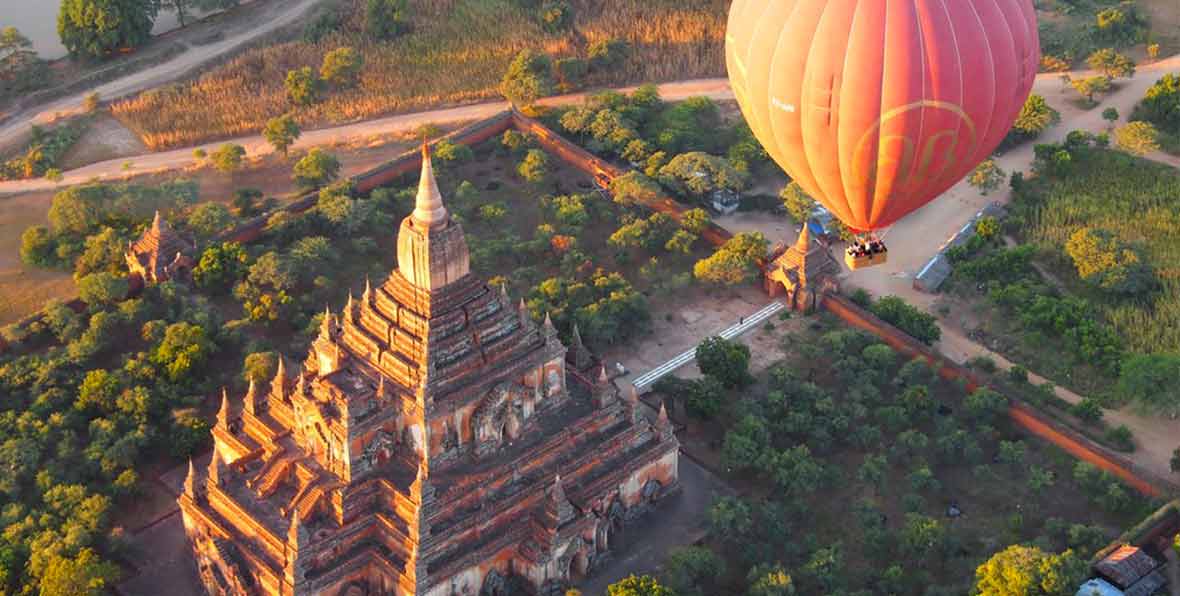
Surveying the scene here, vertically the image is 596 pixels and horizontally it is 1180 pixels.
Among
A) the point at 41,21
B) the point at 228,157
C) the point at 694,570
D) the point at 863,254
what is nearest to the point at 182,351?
the point at 228,157

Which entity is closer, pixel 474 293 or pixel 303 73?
pixel 474 293

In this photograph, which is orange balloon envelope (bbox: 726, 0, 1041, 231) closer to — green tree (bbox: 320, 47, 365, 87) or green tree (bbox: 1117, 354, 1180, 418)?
green tree (bbox: 1117, 354, 1180, 418)

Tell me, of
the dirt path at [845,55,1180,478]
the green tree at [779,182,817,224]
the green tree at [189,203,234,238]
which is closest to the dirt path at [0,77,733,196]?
the green tree at [189,203,234,238]

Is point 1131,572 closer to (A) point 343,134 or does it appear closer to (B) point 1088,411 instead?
(B) point 1088,411

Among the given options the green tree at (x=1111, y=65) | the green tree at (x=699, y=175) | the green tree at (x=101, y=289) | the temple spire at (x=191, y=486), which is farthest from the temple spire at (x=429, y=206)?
the green tree at (x=1111, y=65)

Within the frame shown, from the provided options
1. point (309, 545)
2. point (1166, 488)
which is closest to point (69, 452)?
point (309, 545)

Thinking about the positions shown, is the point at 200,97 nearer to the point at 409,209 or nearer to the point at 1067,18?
the point at 409,209
